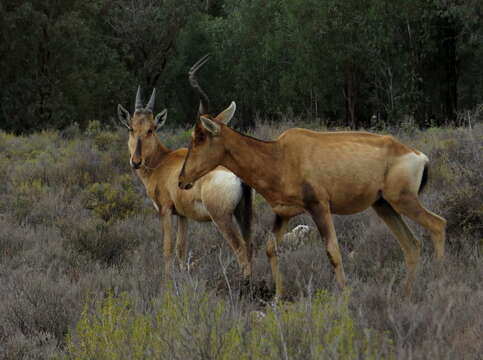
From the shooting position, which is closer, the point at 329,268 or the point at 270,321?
the point at 270,321

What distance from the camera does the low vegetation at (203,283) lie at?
362 centimetres

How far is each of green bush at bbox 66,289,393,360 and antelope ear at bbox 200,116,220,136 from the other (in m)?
2.25

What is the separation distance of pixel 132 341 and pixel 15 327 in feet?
6.49

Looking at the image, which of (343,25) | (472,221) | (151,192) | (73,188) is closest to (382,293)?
(472,221)

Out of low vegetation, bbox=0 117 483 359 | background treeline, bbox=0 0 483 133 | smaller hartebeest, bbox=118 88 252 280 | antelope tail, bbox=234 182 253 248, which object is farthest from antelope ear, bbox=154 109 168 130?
background treeline, bbox=0 0 483 133

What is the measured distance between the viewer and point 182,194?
739 centimetres

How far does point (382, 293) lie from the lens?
16.5 ft

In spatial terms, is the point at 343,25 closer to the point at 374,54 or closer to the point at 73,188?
the point at 374,54

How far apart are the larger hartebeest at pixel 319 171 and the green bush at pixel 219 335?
80.3 inches

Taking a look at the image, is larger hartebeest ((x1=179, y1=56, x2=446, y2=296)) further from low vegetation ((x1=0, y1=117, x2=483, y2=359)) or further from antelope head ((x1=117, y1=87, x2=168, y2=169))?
antelope head ((x1=117, y1=87, x2=168, y2=169))

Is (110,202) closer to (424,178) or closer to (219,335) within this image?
(424,178)

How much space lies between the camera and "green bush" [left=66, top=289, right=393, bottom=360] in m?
3.43

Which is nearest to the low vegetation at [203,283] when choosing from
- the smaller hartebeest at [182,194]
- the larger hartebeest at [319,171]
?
the smaller hartebeest at [182,194]

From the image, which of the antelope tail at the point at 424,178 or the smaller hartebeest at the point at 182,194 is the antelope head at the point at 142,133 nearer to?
the smaller hartebeest at the point at 182,194
